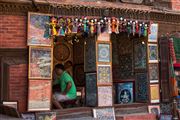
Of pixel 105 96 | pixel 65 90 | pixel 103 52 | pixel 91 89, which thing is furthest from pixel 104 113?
pixel 103 52

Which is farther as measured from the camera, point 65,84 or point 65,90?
point 65,84

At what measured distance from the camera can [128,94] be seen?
1161 centimetres

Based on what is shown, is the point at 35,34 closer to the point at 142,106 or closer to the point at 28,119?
the point at 28,119

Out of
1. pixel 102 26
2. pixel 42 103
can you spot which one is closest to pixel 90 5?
pixel 102 26

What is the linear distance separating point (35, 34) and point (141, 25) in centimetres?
324

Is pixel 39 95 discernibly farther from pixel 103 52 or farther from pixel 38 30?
pixel 103 52

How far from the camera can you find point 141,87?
11312 mm

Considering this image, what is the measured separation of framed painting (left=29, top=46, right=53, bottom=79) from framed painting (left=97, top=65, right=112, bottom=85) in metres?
1.48

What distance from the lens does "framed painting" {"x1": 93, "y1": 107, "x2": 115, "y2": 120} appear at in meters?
10.1

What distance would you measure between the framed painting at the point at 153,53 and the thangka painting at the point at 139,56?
18 centimetres

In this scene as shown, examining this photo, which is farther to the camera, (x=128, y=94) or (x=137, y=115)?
(x=128, y=94)

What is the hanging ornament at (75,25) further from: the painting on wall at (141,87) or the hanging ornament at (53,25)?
the painting on wall at (141,87)

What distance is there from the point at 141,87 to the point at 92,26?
8.54ft

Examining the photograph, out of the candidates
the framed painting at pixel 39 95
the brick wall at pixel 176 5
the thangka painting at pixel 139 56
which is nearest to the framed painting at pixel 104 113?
the framed painting at pixel 39 95
